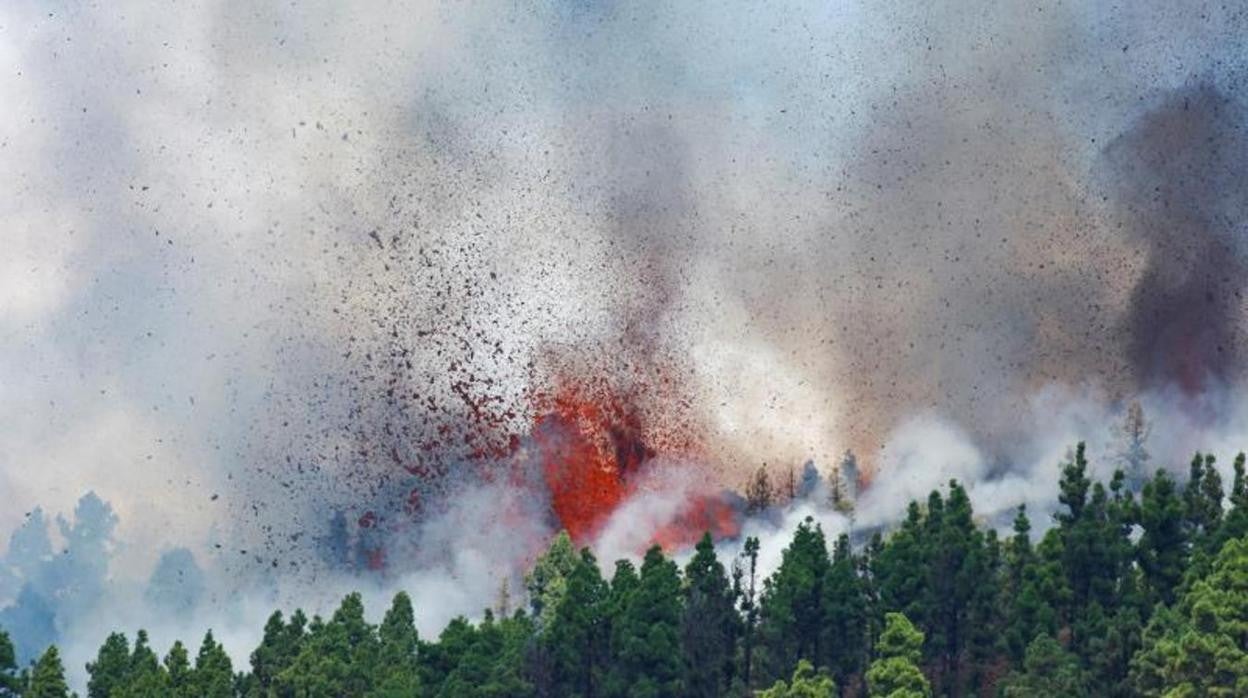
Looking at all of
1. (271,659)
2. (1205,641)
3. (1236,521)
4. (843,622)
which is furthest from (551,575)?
(1205,641)

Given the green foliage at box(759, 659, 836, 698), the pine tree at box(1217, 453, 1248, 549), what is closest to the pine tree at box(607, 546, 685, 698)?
the green foliage at box(759, 659, 836, 698)

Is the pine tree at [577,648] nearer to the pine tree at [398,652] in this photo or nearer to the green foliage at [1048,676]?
the pine tree at [398,652]

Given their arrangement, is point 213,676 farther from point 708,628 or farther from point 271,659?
point 708,628

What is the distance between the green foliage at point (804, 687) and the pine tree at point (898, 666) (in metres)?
1.75

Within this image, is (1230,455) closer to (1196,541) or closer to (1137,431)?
(1137,431)

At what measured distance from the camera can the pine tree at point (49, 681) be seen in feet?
441

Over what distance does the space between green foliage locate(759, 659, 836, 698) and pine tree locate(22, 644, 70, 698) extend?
1233 inches

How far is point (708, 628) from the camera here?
132375 millimetres

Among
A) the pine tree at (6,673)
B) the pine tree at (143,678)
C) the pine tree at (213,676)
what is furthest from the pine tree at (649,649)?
the pine tree at (6,673)

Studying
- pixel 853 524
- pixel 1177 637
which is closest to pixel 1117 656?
pixel 1177 637

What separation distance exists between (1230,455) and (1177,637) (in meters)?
71.4

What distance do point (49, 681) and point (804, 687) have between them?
111 ft

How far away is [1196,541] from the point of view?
130m

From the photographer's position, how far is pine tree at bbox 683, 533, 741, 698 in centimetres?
13162
